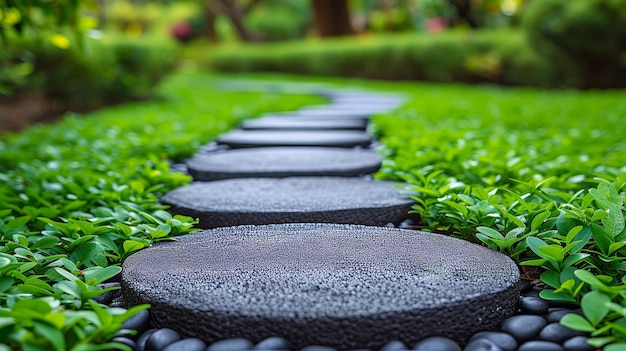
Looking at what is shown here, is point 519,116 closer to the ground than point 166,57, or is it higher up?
closer to the ground

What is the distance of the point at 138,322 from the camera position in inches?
44.8

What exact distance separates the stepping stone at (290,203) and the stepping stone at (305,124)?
1740 millimetres

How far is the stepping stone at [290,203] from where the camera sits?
1730mm

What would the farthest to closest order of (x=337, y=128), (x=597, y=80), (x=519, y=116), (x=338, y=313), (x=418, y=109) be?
1. (x=597, y=80)
2. (x=418, y=109)
3. (x=519, y=116)
4. (x=337, y=128)
5. (x=338, y=313)

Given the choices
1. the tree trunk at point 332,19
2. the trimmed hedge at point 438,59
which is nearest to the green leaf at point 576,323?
the trimmed hedge at point 438,59

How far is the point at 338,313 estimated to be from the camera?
3.48ft

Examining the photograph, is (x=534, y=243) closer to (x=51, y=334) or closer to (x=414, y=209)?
(x=414, y=209)

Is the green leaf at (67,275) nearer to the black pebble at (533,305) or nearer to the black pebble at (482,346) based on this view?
the black pebble at (482,346)

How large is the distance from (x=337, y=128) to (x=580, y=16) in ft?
15.9

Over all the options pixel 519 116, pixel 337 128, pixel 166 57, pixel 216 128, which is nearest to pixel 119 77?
pixel 166 57

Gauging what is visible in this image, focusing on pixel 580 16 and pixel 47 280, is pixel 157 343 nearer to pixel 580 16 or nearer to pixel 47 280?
pixel 47 280

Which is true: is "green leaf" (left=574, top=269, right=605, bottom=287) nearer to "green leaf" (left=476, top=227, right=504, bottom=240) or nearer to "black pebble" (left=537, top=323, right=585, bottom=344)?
"black pebble" (left=537, top=323, right=585, bottom=344)

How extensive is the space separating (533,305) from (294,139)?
7.08 ft

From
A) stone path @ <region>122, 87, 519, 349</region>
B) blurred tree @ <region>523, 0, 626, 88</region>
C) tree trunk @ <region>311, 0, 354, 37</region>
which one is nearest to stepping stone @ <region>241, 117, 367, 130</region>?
stone path @ <region>122, 87, 519, 349</region>
